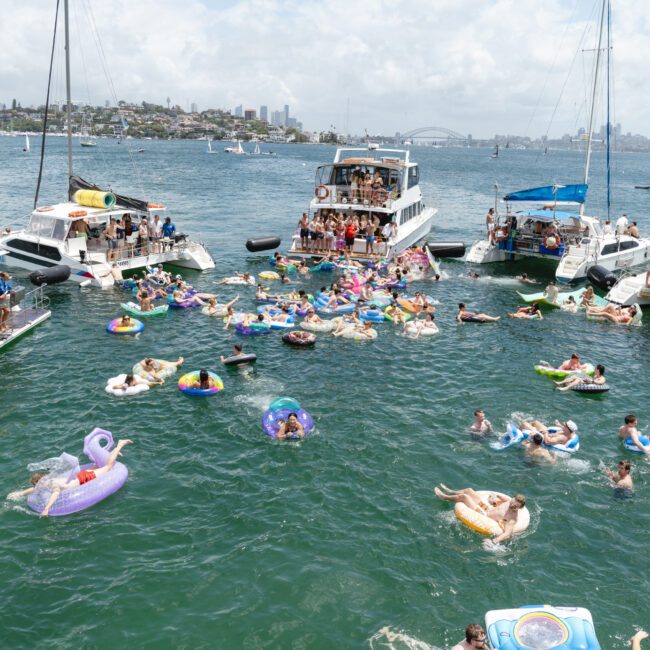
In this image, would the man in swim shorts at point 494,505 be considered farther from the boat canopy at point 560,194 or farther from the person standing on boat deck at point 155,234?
the boat canopy at point 560,194

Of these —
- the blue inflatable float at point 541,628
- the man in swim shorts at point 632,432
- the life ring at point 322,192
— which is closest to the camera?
the blue inflatable float at point 541,628

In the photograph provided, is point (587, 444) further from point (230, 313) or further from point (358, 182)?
point (358, 182)

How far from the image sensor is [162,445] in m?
17.4

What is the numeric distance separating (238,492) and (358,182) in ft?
94.5

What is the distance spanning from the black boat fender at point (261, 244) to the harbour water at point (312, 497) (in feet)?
43.4

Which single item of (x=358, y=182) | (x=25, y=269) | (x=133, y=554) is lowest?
(x=133, y=554)

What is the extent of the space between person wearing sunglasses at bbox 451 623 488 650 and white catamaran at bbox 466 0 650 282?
92.6 feet

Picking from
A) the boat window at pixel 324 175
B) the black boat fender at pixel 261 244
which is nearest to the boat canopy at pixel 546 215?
the boat window at pixel 324 175

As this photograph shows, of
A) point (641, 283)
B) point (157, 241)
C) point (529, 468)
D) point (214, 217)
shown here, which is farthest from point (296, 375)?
point (214, 217)

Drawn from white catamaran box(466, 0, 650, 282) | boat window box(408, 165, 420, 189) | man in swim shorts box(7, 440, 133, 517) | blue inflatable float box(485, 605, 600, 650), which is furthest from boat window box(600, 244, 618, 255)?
man in swim shorts box(7, 440, 133, 517)

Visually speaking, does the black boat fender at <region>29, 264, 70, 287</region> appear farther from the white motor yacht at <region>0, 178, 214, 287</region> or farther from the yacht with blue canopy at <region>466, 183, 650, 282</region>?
the yacht with blue canopy at <region>466, 183, 650, 282</region>

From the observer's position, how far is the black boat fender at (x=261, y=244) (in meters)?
40.5

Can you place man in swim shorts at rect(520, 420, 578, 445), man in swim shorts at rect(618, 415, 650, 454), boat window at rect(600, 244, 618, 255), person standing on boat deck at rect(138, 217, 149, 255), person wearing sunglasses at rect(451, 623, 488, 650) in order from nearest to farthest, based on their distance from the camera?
person wearing sunglasses at rect(451, 623, 488, 650) < man in swim shorts at rect(618, 415, 650, 454) < man in swim shorts at rect(520, 420, 578, 445) < person standing on boat deck at rect(138, 217, 149, 255) < boat window at rect(600, 244, 618, 255)

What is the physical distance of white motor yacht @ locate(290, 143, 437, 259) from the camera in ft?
125
